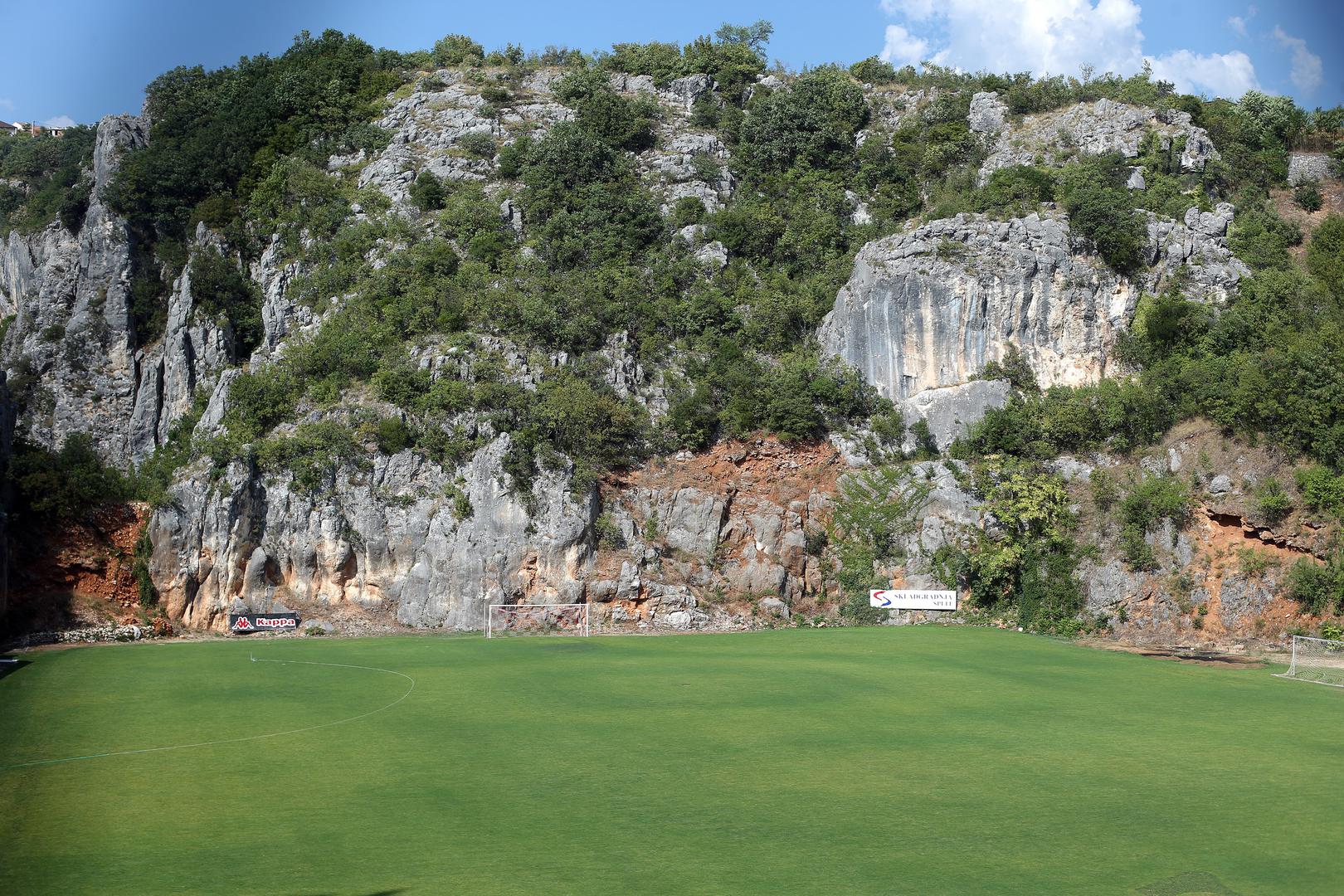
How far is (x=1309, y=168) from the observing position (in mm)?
50438

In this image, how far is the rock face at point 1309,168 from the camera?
165 ft

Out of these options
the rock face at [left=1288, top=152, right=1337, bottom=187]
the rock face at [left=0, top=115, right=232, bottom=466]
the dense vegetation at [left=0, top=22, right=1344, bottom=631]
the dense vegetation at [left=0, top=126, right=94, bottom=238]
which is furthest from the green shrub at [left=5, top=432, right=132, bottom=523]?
the rock face at [left=1288, top=152, right=1337, bottom=187]

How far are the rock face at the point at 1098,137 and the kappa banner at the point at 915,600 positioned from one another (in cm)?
2092

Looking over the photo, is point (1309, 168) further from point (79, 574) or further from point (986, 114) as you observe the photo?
point (79, 574)

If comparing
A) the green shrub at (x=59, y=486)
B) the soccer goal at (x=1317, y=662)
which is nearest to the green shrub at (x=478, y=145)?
the green shrub at (x=59, y=486)

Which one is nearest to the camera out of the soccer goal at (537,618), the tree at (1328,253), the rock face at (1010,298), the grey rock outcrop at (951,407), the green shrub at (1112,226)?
the soccer goal at (537,618)

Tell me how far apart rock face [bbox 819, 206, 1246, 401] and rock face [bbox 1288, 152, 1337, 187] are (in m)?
8.40

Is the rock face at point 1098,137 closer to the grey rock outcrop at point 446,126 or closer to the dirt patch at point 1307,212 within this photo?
the dirt patch at point 1307,212

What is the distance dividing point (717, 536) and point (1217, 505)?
16.8 meters

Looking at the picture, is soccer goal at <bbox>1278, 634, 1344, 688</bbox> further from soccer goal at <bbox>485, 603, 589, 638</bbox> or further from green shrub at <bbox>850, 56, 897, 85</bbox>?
green shrub at <bbox>850, 56, 897, 85</bbox>

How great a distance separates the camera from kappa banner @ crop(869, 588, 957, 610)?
1516 inches

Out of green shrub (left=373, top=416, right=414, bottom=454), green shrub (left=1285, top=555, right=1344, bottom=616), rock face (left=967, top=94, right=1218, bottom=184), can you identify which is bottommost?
green shrub (left=1285, top=555, right=1344, bottom=616)

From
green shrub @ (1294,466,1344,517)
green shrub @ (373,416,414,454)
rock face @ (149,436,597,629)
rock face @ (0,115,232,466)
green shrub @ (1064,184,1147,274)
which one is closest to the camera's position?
green shrub @ (1294,466,1344,517)

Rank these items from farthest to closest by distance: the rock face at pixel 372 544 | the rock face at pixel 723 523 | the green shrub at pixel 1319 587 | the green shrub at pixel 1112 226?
the green shrub at pixel 1112 226 < the rock face at pixel 723 523 < the rock face at pixel 372 544 < the green shrub at pixel 1319 587
